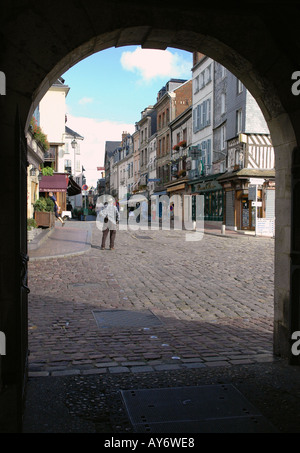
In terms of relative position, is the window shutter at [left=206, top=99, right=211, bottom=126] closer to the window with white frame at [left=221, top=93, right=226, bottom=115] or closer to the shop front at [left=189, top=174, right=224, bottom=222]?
the window with white frame at [left=221, top=93, right=226, bottom=115]

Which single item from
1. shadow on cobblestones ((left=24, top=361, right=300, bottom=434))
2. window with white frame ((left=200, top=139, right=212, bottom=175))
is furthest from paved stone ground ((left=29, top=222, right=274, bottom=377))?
window with white frame ((left=200, top=139, right=212, bottom=175))

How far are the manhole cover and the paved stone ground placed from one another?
0.08 metres

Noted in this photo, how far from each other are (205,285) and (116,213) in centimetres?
688

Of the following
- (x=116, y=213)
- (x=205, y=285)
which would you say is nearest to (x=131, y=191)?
(x=116, y=213)

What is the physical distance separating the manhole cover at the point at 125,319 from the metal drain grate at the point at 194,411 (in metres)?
2.03

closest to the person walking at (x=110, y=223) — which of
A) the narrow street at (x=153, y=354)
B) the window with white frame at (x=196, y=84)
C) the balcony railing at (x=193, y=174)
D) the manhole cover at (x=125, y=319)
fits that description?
the narrow street at (x=153, y=354)

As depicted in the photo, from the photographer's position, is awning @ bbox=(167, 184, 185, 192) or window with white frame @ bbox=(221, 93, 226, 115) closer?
window with white frame @ bbox=(221, 93, 226, 115)

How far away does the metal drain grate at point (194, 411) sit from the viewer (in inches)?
A: 116

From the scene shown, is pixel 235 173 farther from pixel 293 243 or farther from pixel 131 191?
pixel 131 191

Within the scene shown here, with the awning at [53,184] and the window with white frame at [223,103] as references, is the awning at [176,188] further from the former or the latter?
the awning at [53,184]

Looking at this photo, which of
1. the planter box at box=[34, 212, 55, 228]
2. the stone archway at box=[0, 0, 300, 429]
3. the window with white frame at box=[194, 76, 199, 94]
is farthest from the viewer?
the window with white frame at box=[194, 76, 199, 94]

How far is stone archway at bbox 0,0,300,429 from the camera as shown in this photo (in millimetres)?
3447

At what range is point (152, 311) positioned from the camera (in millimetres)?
6336

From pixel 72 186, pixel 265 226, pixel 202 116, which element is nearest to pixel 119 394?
pixel 265 226
